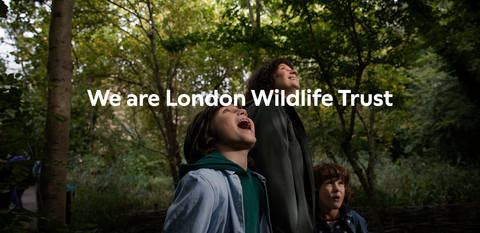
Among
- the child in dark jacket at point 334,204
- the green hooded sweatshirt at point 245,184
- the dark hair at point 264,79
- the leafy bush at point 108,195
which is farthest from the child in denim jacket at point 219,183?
the leafy bush at point 108,195

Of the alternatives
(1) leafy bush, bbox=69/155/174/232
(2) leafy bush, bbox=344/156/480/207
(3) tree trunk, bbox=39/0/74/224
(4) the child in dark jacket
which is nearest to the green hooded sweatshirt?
(4) the child in dark jacket

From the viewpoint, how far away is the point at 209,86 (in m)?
6.74

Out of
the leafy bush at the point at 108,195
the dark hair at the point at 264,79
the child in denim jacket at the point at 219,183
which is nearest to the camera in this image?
the child in denim jacket at the point at 219,183

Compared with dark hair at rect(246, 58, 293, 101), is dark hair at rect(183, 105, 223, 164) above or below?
below

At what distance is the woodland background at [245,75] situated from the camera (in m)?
3.88

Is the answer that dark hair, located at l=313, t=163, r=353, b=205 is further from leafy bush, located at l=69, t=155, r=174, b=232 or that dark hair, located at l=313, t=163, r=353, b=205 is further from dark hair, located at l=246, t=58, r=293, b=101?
leafy bush, located at l=69, t=155, r=174, b=232

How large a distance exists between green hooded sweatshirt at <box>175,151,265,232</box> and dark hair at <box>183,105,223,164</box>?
11 centimetres

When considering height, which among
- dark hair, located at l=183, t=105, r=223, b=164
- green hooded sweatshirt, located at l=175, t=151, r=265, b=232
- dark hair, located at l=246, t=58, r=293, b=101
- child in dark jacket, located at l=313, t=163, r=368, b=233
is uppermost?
dark hair, located at l=246, t=58, r=293, b=101

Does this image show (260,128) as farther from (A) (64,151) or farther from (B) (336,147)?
(B) (336,147)

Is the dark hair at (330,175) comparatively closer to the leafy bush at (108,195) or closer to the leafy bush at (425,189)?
the leafy bush at (108,195)

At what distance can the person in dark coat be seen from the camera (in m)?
1.36

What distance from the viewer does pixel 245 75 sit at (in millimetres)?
7207

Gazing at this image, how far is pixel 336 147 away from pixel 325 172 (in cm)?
343

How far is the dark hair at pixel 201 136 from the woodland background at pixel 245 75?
97 centimetres
